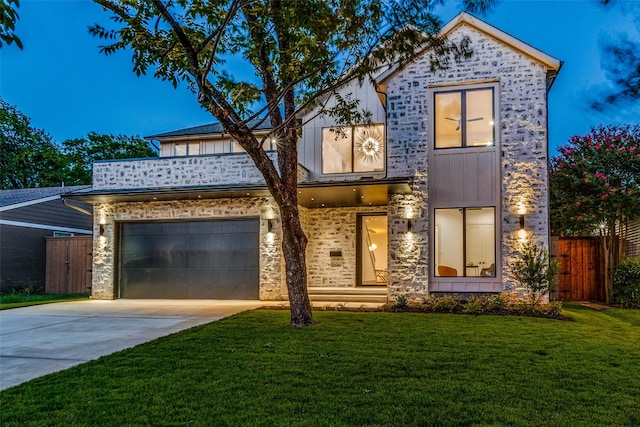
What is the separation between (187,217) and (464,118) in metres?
8.14

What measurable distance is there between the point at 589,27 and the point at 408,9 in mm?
2739

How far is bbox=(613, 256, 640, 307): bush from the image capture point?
11.4 m

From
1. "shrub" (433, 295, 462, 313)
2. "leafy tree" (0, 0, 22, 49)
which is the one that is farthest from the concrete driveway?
"shrub" (433, 295, 462, 313)

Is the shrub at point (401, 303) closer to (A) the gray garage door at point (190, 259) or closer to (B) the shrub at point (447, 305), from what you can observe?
(B) the shrub at point (447, 305)

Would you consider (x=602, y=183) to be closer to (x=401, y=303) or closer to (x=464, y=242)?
(x=464, y=242)

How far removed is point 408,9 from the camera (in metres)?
6.53

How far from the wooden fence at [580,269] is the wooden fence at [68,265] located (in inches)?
587

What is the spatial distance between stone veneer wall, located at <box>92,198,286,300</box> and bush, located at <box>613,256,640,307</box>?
8.76 metres

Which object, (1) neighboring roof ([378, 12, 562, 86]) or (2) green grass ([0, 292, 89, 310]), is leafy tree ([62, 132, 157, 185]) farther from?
(1) neighboring roof ([378, 12, 562, 86])

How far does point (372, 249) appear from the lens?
1413 centimetres

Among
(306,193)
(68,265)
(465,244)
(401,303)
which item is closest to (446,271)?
(465,244)

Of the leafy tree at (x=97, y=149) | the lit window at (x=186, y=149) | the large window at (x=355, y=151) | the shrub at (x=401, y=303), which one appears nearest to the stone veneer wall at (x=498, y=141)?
the shrub at (x=401, y=303)

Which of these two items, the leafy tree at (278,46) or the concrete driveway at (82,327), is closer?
the concrete driveway at (82,327)

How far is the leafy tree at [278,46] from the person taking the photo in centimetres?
631
